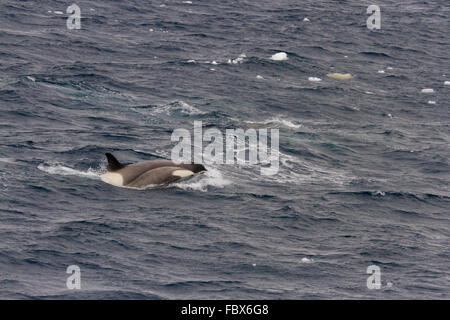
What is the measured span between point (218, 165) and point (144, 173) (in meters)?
4.59

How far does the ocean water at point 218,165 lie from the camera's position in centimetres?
2889

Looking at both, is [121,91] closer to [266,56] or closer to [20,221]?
[266,56]

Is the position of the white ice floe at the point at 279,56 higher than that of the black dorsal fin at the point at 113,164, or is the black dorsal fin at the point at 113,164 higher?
the white ice floe at the point at 279,56

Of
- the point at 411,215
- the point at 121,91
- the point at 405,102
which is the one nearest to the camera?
the point at 411,215

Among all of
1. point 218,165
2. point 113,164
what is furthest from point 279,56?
point 113,164

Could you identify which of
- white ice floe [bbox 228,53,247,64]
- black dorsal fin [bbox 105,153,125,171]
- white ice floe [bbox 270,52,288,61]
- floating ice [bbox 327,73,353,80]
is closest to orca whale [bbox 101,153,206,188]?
black dorsal fin [bbox 105,153,125,171]

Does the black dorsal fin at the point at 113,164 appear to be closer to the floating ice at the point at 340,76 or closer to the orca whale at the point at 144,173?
the orca whale at the point at 144,173

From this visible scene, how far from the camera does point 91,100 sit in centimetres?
4853

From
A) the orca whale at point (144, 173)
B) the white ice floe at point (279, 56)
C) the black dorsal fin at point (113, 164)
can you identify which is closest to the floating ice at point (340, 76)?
the white ice floe at point (279, 56)

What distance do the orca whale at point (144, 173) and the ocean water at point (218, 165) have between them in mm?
418

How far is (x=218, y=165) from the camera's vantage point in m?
40.2

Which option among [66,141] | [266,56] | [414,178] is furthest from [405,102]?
[66,141]
